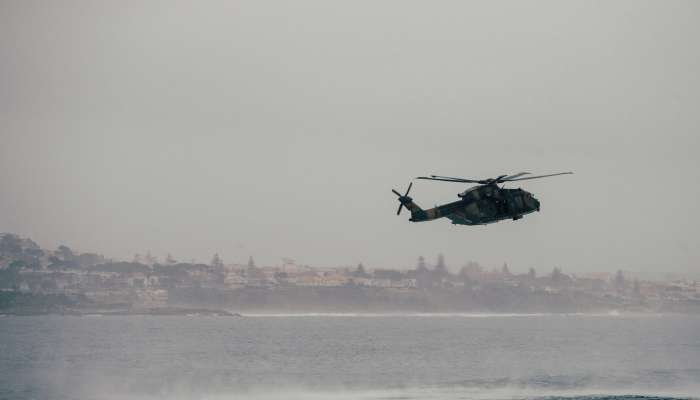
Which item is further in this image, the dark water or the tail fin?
the dark water

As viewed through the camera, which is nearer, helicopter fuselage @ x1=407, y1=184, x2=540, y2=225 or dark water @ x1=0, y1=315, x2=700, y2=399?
helicopter fuselage @ x1=407, y1=184, x2=540, y2=225

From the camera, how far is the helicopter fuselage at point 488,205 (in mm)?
54219

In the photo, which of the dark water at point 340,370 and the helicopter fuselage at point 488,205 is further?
the dark water at point 340,370

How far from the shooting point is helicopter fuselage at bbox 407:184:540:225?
54219mm

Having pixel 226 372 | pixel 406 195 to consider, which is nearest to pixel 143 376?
pixel 226 372

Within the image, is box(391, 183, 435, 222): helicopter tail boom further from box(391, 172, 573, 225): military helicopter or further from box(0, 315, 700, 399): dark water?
box(0, 315, 700, 399): dark water

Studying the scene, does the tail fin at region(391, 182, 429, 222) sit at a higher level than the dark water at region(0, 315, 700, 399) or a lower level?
higher

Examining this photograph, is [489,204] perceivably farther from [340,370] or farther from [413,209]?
[340,370]

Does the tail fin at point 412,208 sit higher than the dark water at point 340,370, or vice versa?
the tail fin at point 412,208

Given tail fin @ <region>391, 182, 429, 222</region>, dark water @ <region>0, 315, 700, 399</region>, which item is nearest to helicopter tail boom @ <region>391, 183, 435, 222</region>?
tail fin @ <region>391, 182, 429, 222</region>

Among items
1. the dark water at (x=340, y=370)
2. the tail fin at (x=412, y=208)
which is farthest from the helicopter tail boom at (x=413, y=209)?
the dark water at (x=340, y=370)

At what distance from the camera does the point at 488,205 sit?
2135 inches

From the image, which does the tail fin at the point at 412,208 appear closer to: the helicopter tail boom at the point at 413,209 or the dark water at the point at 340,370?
the helicopter tail boom at the point at 413,209

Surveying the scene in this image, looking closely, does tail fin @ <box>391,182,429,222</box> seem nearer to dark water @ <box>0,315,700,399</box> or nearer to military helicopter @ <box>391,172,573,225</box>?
military helicopter @ <box>391,172,573,225</box>
